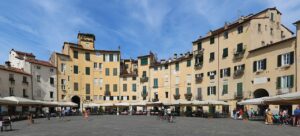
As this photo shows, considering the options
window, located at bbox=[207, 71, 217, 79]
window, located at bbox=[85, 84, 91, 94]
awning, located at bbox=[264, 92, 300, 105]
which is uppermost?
window, located at bbox=[207, 71, 217, 79]

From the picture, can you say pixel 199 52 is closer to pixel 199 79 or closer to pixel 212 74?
pixel 199 79

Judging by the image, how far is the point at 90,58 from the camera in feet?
210

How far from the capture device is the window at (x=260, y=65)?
3565 centimetres

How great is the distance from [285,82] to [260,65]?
477 centimetres

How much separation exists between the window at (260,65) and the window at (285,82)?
3016 mm

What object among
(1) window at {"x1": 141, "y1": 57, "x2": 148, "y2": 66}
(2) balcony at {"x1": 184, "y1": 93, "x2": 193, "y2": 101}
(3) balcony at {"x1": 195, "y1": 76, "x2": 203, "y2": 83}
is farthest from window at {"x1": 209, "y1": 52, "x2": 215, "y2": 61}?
(1) window at {"x1": 141, "y1": 57, "x2": 148, "y2": 66}

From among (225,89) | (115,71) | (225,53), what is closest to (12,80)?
(115,71)

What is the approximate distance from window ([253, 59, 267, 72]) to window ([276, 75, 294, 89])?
302cm

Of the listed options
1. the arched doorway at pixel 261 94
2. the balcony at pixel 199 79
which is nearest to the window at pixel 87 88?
the balcony at pixel 199 79

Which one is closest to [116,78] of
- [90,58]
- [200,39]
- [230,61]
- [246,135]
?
[90,58]

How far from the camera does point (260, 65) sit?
120ft

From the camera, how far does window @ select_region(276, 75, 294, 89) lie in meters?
31.5

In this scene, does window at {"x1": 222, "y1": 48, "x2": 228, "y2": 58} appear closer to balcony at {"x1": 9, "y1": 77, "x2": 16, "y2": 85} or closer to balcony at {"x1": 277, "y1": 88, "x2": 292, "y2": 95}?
balcony at {"x1": 277, "y1": 88, "x2": 292, "y2": 95}

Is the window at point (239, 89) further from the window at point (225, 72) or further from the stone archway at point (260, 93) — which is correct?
the window at point (225, 72)
